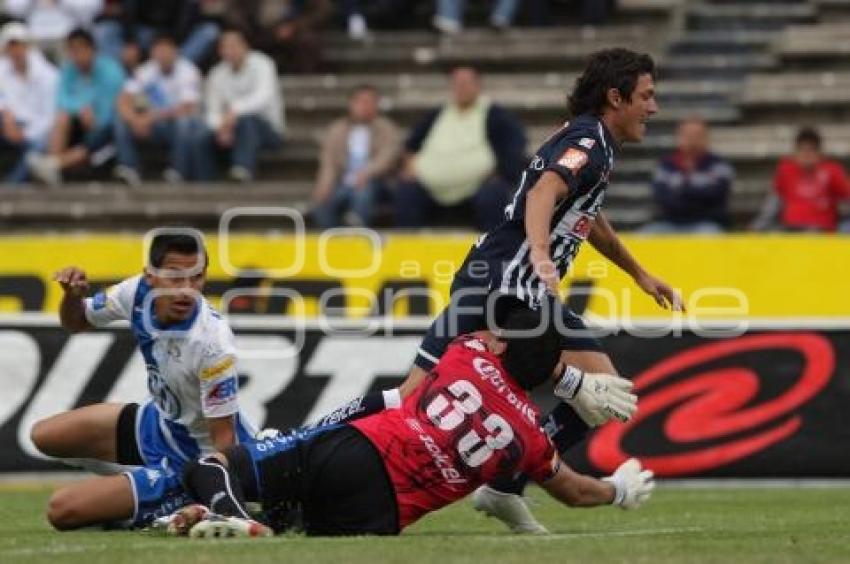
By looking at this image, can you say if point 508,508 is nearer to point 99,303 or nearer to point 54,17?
point 99,303

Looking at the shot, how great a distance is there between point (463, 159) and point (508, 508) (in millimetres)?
8453

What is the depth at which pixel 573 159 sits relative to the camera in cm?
985

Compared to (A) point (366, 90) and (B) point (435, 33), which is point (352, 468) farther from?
(B) point (435, 33)

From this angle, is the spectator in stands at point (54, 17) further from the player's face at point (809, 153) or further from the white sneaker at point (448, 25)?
the player's face at point (809, 153)

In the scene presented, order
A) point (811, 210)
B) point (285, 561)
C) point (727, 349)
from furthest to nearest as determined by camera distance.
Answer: point (811, 210) → point (727, 349) → point (285, 561)

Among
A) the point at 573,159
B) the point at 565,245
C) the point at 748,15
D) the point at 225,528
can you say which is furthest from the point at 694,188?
the point at 225,528

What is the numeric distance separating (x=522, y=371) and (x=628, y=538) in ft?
3.02

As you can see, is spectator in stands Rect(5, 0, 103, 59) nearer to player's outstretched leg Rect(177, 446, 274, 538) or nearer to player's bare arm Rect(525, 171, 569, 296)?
player's bare arm Rect(525, 171, 569, 296)

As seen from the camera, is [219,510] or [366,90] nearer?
[219,510]

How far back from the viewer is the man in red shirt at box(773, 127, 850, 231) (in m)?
17.4

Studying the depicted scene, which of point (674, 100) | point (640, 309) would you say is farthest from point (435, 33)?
point (640, 309)

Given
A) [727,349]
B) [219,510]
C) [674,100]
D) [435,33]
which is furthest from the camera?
[435,33]

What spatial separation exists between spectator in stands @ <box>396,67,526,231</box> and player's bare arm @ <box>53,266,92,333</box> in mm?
7291

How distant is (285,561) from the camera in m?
7.91
